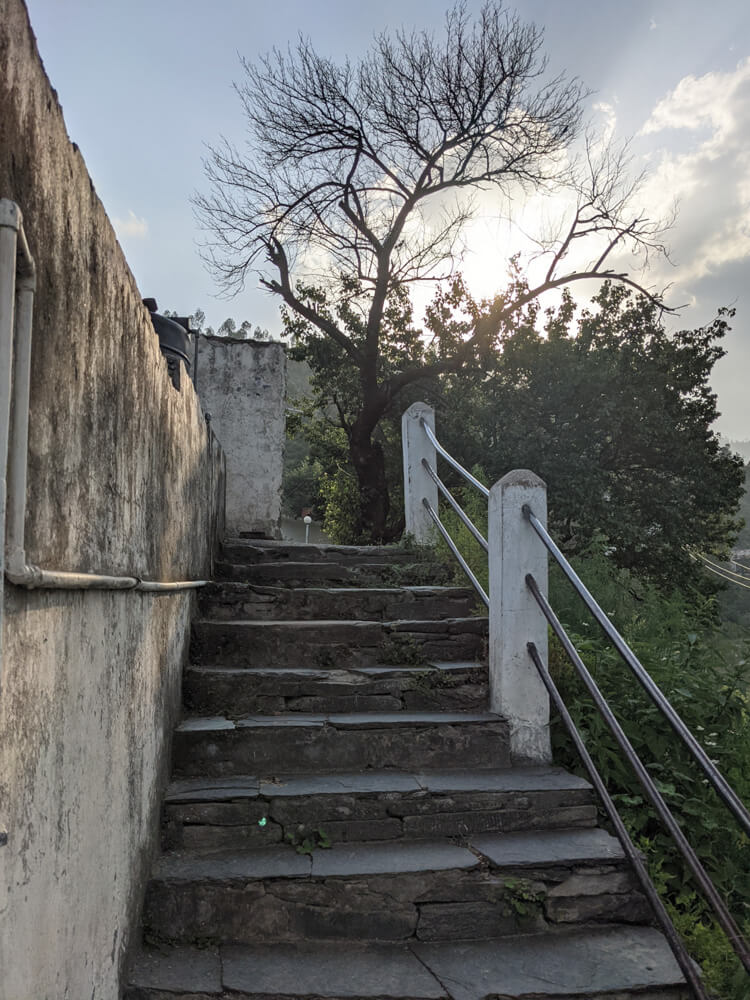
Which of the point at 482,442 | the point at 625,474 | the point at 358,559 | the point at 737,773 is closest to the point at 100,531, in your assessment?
the point at 737,773

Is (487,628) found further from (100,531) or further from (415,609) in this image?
(100,531)

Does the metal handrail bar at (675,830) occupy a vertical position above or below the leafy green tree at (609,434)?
below

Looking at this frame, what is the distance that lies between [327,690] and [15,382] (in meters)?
2.63

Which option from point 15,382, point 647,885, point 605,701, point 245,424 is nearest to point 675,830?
point 647,885

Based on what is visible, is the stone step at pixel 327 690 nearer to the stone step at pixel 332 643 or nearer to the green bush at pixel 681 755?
the stone step at pixel 332 643

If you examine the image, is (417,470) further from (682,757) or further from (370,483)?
(370,483)

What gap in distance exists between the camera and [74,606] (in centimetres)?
157

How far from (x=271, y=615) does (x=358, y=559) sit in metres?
1.21

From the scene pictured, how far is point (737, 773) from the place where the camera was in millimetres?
3359

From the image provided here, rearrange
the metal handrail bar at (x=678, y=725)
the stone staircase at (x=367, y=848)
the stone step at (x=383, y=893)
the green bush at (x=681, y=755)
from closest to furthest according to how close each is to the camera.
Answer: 1. the metal handrail bar at (x=678, y=725)
2. the stone staircase at (x=367, y=848)
3. the stone step at (x=383, y=893)
4. the green bush at (x=681, y=755)

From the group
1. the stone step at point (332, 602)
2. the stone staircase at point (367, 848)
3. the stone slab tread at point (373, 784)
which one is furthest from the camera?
the stone step at point (332, 602)

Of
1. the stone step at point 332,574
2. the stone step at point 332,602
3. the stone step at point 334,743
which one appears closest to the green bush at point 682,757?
the stone step at point 334,743

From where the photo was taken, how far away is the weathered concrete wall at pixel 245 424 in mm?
7062

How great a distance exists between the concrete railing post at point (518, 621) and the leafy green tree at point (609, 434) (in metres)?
6.93
